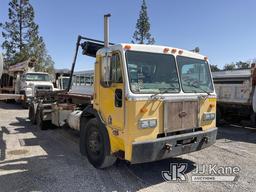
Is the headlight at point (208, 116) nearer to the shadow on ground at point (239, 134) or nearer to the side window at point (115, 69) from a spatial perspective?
the side window at point (115, 69)

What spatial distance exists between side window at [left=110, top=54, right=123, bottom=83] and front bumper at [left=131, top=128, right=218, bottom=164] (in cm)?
115

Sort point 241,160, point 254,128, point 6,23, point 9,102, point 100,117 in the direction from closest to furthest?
point 100,117 < point 241,160 < point 254,128 < point 9,102 < point 6,23

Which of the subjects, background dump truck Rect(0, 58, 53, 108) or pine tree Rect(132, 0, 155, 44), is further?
pine tree Rect(132, 0, 155, 44)

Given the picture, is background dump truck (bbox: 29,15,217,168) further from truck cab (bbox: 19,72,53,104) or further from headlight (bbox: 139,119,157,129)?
truck cab (bbox: 19,72,53,104)

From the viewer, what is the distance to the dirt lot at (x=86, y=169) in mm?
4219

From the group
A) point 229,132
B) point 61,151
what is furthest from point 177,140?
point 229,132

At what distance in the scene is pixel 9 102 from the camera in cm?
2250

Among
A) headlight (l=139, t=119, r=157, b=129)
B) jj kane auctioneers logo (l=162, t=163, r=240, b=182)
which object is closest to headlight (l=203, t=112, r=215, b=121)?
jj kane auctioneers logo (l=162, t=163, r=240, b=182)

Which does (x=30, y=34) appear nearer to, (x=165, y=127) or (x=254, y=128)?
(x=254, y=128)

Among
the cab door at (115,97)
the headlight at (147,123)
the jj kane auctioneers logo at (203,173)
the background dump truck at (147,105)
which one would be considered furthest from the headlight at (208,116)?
the cab door at (115,97)

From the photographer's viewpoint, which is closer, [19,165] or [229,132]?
[19,165]

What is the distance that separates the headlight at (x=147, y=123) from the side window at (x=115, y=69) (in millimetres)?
783

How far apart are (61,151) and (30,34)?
110ft

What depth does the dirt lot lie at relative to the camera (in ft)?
13.8
